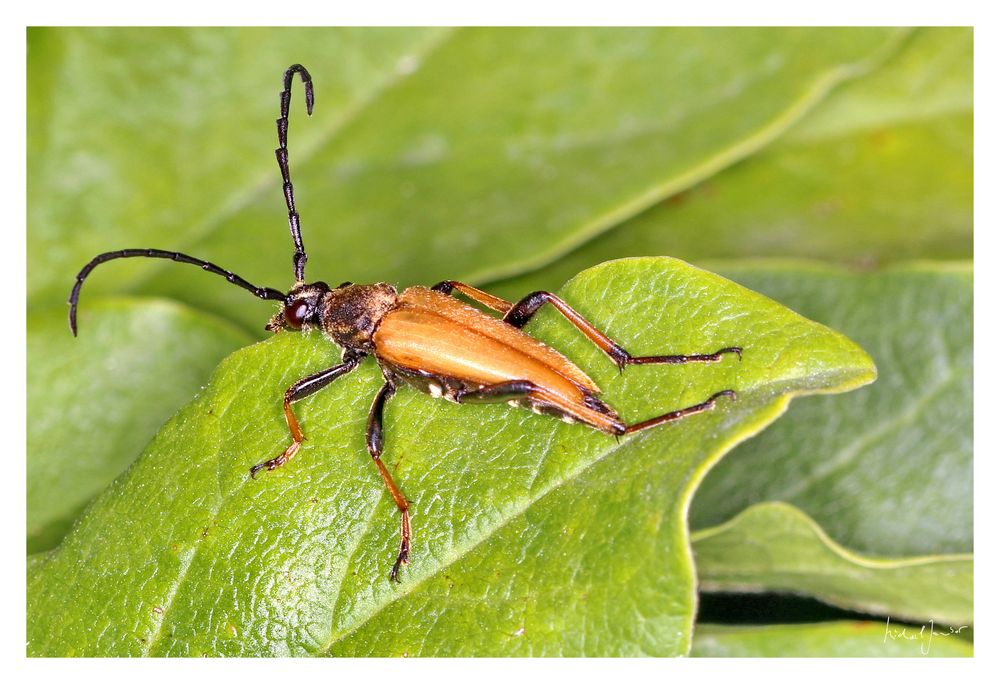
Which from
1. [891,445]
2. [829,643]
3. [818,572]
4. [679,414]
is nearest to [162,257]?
[679,414]

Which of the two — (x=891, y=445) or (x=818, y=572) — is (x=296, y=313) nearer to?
(x=818, y=572)

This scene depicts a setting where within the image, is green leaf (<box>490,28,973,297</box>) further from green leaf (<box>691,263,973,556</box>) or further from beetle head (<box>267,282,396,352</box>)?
beetle head (<box>267,282,396,352</box>)

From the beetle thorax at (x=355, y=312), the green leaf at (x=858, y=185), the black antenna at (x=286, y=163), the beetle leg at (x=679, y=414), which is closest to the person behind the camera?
the beetle leg at (x=679, y=414)
